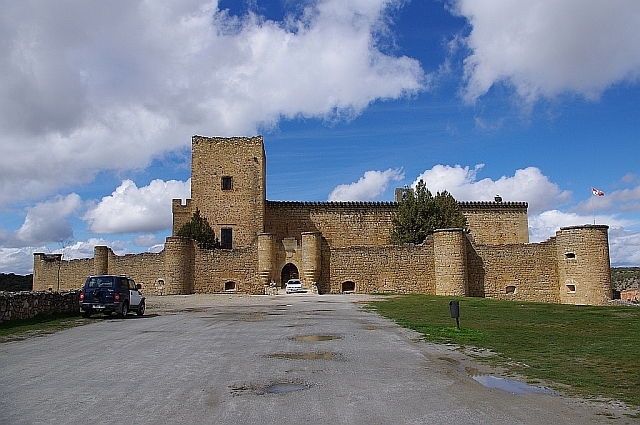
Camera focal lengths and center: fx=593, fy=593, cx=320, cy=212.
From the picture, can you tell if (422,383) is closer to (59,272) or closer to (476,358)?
(476,358)

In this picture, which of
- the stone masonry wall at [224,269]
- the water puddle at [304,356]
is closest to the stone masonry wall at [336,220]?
the stone masonry wall at [224,269]

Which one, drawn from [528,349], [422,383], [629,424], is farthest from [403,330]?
[629,424]

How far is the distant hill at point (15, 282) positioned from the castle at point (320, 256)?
17.4 meters

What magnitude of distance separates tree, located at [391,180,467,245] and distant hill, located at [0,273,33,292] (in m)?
41.1

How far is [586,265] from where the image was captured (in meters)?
36.1

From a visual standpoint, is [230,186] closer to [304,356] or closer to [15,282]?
[304,356]

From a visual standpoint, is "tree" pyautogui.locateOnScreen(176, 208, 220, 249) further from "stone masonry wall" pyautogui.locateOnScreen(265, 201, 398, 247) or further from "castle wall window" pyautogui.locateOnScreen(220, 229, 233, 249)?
"stone masonry wall" pyautogui.locateOnScreen(265, 201, 398, 247)

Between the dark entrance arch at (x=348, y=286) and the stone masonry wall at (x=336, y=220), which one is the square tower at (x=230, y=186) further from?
the dark entrance arch at (x=348, y=286)

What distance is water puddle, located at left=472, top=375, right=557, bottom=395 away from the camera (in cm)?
757

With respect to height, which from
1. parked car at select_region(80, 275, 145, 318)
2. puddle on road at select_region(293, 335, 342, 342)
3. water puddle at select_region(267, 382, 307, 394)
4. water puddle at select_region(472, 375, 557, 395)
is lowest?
water puddle at select_region(472, 375, 557, 395)

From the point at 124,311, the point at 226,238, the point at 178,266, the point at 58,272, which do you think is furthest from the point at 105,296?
the point at 58,272

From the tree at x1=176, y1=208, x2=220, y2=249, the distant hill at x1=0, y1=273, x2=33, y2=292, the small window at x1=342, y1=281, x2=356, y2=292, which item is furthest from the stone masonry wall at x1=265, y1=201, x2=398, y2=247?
the distant hill at x1=0, y1=273, x2=33, y2=292

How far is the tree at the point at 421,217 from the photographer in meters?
46.4

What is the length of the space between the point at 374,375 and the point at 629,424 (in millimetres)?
3544
